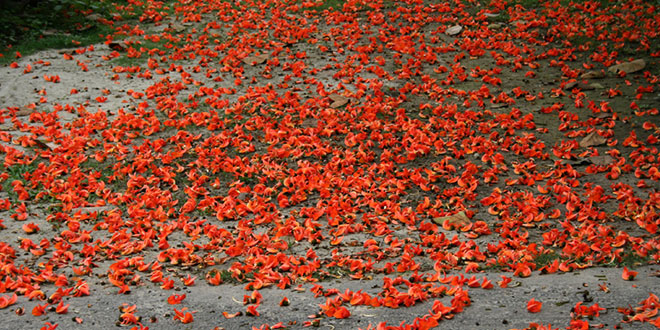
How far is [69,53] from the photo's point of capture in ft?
39.4

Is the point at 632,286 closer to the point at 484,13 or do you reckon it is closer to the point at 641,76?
the point at 641,76

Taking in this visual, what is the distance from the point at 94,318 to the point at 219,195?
9.80 feet

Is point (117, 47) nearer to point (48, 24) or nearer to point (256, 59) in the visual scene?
point (48, 24)

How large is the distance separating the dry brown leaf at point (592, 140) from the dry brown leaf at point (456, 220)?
9.68ft

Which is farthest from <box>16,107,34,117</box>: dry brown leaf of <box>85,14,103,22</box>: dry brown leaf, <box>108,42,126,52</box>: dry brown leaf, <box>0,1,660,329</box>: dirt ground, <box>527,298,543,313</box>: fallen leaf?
<box>527,298,543,313</box>: fallen leaf

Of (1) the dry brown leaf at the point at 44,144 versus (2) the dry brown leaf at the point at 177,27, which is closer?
(1) the dry brown leaf at the point at 44,144

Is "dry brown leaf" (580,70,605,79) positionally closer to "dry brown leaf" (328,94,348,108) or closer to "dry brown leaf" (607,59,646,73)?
"dry brown leaf" (607,59,646,73)

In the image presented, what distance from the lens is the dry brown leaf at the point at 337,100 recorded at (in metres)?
9.79

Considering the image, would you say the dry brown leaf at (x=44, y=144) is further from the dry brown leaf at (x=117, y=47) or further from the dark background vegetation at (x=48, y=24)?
the dry brown leaf at (x=117, y=47)

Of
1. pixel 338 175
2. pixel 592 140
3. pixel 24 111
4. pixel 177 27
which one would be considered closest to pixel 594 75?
pixel 592 140

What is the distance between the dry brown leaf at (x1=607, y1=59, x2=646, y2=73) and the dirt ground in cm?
5

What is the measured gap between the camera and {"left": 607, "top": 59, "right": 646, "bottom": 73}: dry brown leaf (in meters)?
10.1

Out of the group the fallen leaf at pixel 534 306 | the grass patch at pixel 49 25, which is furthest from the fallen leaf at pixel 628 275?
the grass patch at pixel 49 25

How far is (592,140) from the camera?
27.0 ft
